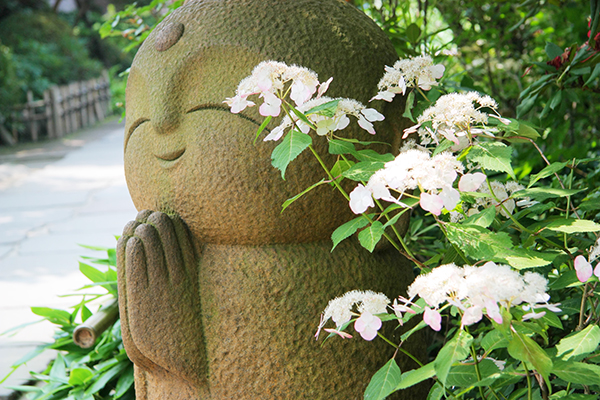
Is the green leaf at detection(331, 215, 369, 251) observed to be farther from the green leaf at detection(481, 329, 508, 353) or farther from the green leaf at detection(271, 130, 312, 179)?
the green leaf at detection(481, 329, 508, 353)

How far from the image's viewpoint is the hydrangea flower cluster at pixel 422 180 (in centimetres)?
86

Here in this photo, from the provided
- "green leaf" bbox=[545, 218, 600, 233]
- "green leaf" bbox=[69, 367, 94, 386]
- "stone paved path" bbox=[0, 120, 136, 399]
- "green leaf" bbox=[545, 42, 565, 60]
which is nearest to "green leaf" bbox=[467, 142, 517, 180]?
"green leaf" bbox=[545, 218, 600, 233]

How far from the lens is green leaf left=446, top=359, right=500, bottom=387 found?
3.18 feet

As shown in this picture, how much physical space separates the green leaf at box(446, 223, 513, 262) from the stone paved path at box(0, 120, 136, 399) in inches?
92.9

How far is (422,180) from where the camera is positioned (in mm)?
883

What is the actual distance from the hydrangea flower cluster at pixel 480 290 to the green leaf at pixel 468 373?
19cm

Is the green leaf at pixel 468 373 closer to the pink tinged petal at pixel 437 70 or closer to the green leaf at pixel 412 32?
the pink tinged petal at pixel 437 70

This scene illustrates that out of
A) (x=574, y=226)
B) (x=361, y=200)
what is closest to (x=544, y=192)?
(x=574, y=226)

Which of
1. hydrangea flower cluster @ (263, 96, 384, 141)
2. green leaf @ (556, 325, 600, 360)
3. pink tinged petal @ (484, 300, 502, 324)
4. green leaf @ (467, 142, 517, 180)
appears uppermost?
hydrangea flower cluster @ (263, 96, 384, 141)

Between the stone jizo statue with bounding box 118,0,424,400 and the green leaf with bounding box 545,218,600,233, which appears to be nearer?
the green leaf with bounding box 545,218,600,233

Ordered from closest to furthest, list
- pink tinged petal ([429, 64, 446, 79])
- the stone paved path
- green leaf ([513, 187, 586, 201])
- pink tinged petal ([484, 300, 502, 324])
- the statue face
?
pink tinged petal ([484, 300, 502, 324]) → green leaf ([513, 187, 586, 201]) → pink tinged petal ([429, 64, 446, 79]) → the statue face → the stone paved path

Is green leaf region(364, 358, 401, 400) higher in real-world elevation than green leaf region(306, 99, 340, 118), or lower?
lower

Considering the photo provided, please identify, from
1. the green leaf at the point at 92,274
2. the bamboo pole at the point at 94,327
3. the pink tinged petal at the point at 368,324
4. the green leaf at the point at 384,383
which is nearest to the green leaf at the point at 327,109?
the pink tinged petal at the point at 368,324

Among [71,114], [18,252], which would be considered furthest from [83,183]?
[71,114]
